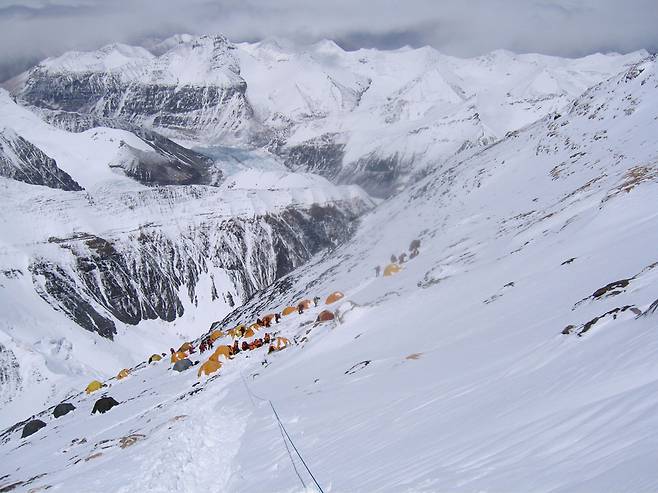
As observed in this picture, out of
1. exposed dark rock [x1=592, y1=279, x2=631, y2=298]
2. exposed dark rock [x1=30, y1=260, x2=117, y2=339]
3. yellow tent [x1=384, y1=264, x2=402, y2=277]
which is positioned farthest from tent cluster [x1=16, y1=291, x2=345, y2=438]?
exposed dark rock [x1=30, y1=260, x2=117, y2=339]

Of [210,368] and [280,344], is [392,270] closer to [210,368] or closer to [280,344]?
[280,344]

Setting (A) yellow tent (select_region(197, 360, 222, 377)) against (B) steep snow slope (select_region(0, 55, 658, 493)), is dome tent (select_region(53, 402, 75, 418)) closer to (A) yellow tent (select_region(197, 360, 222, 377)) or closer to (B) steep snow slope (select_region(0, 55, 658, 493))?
(B) steep snow slope (select_region(0, 55, 658, 493))

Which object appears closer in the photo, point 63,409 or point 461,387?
point 461,387

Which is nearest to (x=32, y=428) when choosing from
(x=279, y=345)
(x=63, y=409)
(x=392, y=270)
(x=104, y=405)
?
(x=63, y=409)

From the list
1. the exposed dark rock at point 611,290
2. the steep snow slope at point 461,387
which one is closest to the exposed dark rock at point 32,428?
the steep snow slope at point 461,387

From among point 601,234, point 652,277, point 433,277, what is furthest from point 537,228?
point 652,277

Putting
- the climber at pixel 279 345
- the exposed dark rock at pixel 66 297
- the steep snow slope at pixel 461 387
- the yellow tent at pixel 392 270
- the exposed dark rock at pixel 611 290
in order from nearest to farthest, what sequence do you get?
the steep snow slope at pixel 461 387 → the exposed dark rock at pixel 611 290 → the climber at pixel 279 345 → the yellow tent at pixel 392 270 → the exposed dark rock at pixel 66 297

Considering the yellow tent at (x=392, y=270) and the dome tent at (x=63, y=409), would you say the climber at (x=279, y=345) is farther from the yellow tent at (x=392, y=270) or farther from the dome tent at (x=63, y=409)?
the dome tent at (x=63, y=409)

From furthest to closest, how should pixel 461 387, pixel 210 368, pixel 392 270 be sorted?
1. pixel 392 270
2. pixel 210 368
3. pixel 461 387
